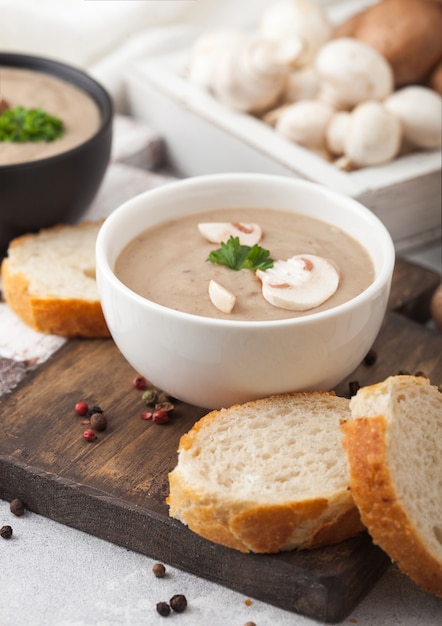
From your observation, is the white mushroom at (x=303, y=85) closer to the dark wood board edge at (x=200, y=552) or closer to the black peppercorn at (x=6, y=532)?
the dark wood board edge at (x=200, y=552)

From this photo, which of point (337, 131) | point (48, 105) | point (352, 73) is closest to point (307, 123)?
point (337, 131)

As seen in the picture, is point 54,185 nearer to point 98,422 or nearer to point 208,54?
point 98,422

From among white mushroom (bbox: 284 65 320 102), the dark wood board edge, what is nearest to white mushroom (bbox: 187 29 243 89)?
white mushroom (bbox: 284 65 320 102)

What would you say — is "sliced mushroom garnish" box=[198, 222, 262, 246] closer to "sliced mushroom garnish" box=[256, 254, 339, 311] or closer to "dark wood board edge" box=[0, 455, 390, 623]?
"sliced mushroom garnish" box=[256, 254, 339, 311]

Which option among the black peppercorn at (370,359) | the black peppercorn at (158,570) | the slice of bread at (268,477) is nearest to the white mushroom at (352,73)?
the black peppercorn at (370,359)

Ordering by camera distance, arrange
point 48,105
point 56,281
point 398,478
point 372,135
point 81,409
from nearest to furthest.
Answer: point 398,478
point 81,409
point 56,281
point 372,135
point 48,105

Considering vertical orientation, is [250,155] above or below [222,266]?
below
